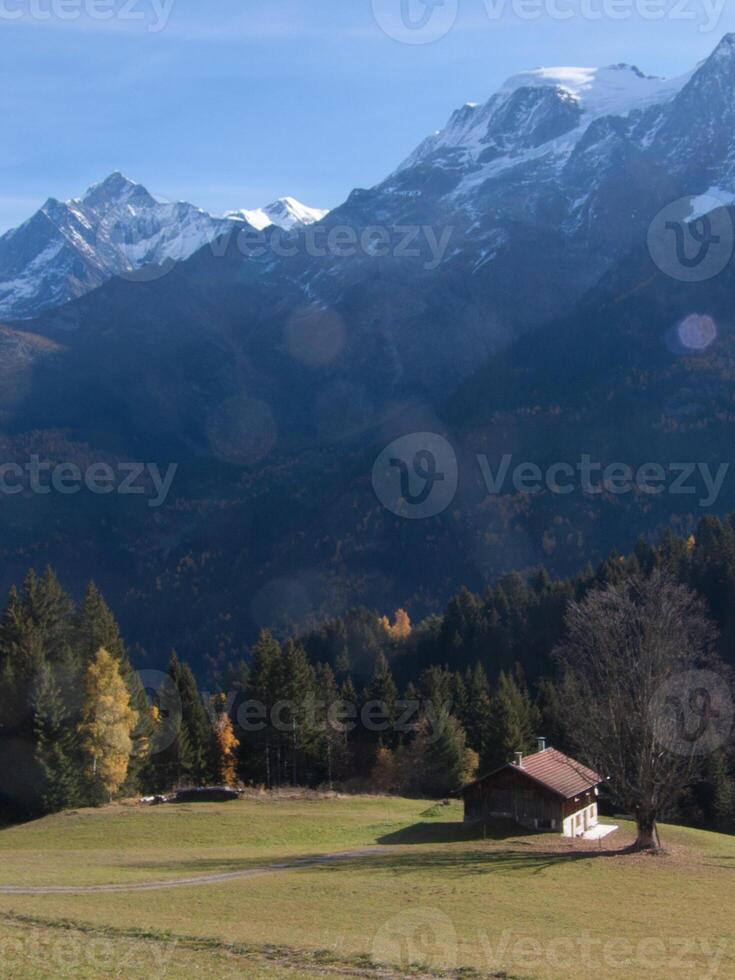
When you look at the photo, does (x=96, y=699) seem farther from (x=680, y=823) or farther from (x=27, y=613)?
(x=680, y=823)

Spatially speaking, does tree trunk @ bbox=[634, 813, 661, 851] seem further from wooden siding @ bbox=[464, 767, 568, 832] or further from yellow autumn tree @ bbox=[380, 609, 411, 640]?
yellow autumn tree @ bbox=[380, 609, 411, 640]

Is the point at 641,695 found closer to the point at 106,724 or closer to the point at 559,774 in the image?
the point at 559,774

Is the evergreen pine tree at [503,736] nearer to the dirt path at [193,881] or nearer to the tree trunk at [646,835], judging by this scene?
the tree trunk at [646,835]

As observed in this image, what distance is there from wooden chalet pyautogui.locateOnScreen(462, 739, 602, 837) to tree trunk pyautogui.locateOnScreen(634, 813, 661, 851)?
18.3 feet

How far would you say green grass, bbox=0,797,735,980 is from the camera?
27.3 meters

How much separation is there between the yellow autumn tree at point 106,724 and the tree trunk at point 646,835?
34.1m

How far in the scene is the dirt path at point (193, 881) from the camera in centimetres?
3769

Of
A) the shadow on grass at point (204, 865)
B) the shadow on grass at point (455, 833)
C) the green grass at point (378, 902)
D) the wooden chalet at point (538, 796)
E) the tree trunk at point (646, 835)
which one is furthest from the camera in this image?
the wooden chalet at point (538, 796)

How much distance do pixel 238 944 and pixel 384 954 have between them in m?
4.13

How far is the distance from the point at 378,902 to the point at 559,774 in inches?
861

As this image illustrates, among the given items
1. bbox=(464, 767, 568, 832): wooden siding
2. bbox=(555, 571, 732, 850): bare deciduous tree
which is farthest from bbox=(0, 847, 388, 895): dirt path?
bbox=(555, 571, 732, 850): bare deciduous tree

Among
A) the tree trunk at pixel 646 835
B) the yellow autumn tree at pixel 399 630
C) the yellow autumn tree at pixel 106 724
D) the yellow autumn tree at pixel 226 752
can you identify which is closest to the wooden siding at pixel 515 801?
the tree trunk at pixel 646 835

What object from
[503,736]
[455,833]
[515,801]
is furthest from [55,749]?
[503,736]

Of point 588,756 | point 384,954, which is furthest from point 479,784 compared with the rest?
point 384,954
